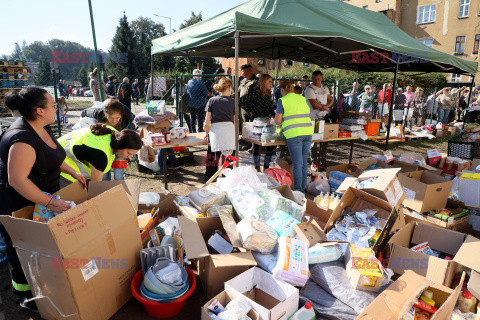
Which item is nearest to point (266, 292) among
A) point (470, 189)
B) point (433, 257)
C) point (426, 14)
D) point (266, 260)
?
point (266, 260)

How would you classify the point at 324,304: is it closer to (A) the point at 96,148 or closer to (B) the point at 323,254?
(B) the point at 323,254

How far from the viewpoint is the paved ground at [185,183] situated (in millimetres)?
2113

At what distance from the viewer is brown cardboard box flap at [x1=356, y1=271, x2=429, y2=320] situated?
1.67 metres

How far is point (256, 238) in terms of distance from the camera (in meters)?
2.23

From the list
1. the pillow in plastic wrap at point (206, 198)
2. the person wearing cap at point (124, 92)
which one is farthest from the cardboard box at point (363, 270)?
the person wearing cap at point (124, 92)

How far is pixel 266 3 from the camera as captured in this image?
12.5 feet

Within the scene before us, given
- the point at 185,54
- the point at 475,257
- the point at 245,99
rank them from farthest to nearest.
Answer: the point at 185,54, the point at 245,99, the point at 475,257

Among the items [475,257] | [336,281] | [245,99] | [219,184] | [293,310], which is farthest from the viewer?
[245,99]

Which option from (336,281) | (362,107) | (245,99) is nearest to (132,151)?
(336,281)

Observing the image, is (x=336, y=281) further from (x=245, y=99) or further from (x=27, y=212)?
(x=245, y=99)

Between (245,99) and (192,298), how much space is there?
364cm

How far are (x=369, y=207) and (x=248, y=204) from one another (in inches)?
47.0

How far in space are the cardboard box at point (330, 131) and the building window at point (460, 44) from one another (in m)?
25.6

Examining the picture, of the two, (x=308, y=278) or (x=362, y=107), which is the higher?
(x=362, y=107)
